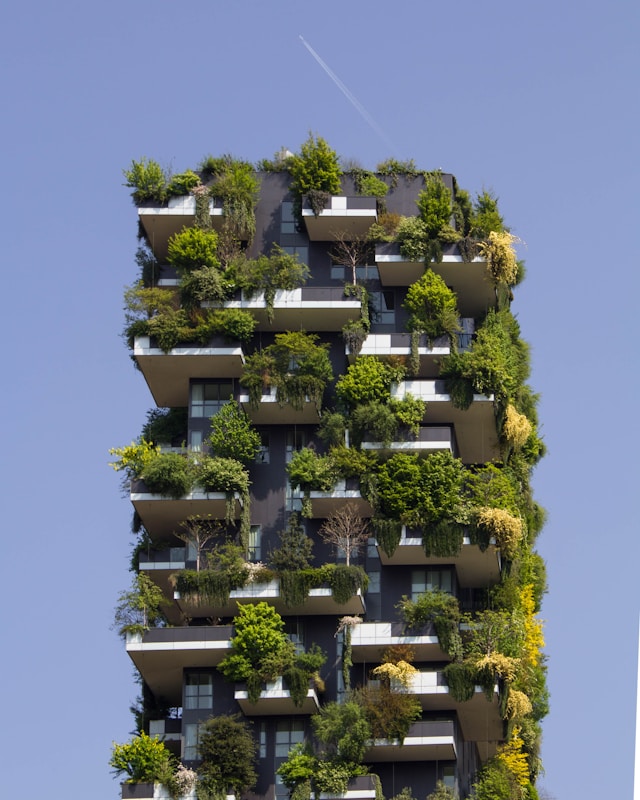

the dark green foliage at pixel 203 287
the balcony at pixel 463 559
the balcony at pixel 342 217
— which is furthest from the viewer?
the balcony at pixel 342 217

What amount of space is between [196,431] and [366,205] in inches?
451

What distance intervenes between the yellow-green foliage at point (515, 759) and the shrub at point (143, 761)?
13.2 m

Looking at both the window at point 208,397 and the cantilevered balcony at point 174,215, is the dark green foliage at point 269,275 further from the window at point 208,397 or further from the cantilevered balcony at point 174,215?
the window at point 208,397

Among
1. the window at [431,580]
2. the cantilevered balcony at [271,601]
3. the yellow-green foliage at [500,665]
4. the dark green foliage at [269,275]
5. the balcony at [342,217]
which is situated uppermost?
the balcony at [342,217]

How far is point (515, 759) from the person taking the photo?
93.9 meters

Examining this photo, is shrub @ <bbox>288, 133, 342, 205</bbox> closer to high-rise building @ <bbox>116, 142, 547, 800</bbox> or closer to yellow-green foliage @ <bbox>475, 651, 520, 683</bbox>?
high-rise building @ <bbox>116, 142, 547, 800</bbox>

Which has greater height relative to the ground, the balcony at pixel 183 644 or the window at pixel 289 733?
the balcony at pixel 183 644

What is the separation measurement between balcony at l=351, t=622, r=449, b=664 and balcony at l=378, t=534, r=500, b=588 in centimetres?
298

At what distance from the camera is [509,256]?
318ft

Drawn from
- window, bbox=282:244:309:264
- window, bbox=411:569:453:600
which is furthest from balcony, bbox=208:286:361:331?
window, bbox=411:569:453:600

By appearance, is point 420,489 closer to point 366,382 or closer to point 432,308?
point 366,382

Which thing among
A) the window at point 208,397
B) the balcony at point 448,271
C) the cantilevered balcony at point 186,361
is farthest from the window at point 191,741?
the balcony at point 448,271

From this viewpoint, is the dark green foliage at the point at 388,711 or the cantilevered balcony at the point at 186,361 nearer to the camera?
the dark green foliage at the point at 388,711

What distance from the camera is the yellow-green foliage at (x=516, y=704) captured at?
91812 millimetres
